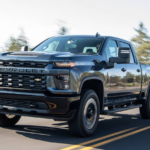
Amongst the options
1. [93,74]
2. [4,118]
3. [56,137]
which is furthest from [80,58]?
[4,118]

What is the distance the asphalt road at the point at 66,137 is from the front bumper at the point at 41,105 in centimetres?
44

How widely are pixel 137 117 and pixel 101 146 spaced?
4299 millimetres

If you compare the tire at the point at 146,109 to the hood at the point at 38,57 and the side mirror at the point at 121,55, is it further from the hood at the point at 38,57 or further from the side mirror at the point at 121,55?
the hood at the point at 38,57

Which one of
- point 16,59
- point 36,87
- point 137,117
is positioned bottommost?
point 137,117

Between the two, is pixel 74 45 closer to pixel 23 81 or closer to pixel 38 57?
pixel 38 57

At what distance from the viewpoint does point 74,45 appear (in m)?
7.49

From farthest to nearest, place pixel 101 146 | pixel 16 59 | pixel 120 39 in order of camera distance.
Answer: pixel 120 39 < pixel 16 59 < pixel 101 146

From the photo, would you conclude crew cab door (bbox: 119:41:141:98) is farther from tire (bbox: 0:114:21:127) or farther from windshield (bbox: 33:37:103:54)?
tire (bbox: 0:114:21:127)

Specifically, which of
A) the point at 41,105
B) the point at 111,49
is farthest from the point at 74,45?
the point at 41,105

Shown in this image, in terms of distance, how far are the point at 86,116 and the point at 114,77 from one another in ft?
4.23

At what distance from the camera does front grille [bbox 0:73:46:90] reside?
595 centimetres

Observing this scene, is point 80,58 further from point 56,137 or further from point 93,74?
point 56,137

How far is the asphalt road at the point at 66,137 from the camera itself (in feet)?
18.6

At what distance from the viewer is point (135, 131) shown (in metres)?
7.41
